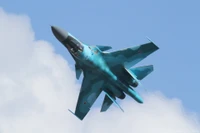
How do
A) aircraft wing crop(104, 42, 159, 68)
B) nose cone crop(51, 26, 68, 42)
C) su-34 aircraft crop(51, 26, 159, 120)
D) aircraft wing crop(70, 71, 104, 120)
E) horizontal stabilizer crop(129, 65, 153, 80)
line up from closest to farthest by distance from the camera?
nose cone crop(51, 26, 68, 42)
su-34 aircraft crop(51, 26, 159, 120)
aircraft wing crop(104, 42, 159, 68)
aircraft wing crop(70, 71, 104, 120)
horizontal stabilizer crop(129, 65, 153, 80)

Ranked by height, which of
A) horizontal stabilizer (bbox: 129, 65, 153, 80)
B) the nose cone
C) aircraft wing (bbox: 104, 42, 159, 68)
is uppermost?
the nose cone

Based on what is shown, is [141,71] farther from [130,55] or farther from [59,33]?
[59,33]

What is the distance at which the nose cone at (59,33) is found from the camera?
49.8 meters

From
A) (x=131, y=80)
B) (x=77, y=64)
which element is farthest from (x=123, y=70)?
(x=77, y=64)

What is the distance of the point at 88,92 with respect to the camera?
58.4 m

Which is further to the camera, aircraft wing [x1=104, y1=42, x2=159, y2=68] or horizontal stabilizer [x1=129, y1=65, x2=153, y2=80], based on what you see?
horizontal stabilizer [x1=129, y1=65, x2=153, y2=80]

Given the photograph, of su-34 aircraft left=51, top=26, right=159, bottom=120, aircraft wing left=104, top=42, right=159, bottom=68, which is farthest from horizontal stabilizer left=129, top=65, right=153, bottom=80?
aircraft wing left=104, top=42, right=159, bottom=68

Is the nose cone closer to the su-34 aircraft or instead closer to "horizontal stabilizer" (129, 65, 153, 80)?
the su-34 aircraft

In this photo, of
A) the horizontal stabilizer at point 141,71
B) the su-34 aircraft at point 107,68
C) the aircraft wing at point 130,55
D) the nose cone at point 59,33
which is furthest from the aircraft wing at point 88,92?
the nose cone at point 59,33

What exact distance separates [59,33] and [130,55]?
321 inches

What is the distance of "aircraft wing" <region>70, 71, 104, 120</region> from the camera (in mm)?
55725

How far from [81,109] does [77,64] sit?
26.8 ft

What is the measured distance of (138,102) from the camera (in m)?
55.8

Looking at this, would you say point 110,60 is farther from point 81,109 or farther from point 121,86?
point 81,109
